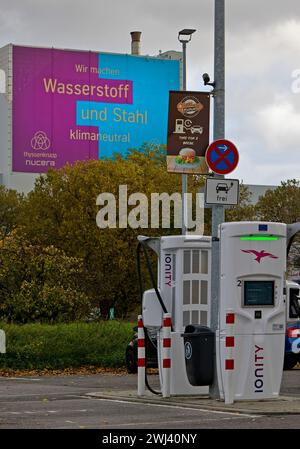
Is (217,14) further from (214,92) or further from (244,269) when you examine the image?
(244,269)

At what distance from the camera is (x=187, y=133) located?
18.2 m

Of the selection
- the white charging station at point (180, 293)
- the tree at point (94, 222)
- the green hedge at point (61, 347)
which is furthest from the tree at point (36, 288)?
the white charging station at point (180, 293)

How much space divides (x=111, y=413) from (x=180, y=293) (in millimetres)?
3400

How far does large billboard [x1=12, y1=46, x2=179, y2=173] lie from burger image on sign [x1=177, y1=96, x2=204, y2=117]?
86.4 m

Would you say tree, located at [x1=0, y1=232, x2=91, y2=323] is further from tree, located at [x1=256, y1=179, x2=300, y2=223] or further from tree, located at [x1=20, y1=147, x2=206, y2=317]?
tree, located at [x1=256, y1=179, x2=300, y2=223]

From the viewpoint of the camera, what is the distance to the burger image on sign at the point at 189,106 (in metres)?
18.3

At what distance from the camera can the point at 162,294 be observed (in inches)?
717

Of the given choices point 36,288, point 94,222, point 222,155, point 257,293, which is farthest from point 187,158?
point 94,222

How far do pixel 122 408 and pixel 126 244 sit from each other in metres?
36.2

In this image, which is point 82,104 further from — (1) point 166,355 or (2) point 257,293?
(2) point 257,293

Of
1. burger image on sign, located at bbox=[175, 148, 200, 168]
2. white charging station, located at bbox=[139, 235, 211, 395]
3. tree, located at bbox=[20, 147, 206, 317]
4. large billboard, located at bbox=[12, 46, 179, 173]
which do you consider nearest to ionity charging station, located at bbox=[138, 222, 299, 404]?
white charging station, located at bbox=[139, 235, 211, 395]

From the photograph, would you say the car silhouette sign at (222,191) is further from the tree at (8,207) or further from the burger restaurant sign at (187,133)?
the tree at (8,207)
